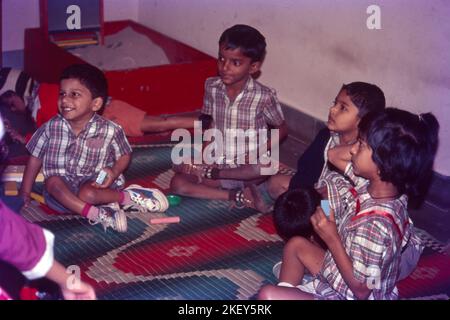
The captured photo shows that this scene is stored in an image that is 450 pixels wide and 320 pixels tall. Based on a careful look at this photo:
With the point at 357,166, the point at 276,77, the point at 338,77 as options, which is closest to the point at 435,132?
the point at 357,166

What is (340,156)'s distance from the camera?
119 inches

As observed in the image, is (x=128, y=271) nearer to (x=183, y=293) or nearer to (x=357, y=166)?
(x=183, y=293)

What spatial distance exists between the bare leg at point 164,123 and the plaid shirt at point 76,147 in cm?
80

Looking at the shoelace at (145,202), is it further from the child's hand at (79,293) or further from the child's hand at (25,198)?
the child's hand at (79,293)

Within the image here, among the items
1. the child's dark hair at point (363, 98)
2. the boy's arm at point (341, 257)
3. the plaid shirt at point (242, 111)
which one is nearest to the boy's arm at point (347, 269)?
the boy's arm at point (341, 257)

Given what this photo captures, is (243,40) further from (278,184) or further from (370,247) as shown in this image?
(370,247)

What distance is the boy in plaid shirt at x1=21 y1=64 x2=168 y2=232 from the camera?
3.34 meters

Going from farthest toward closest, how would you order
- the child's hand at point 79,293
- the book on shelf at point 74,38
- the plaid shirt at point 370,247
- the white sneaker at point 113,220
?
the book on shelf at point 74,38 → the white sneaker at point 113,220 → the plaid shirt at point 370,247 → the child's hand at point 79,293

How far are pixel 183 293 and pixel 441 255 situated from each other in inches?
44.9

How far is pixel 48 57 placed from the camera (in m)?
4.75

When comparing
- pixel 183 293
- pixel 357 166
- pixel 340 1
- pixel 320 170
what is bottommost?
pixel 183 293

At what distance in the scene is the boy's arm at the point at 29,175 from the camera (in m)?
3.37

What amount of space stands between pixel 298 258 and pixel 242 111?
102 centimetres

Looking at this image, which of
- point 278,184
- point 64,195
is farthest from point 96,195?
point 278,184
